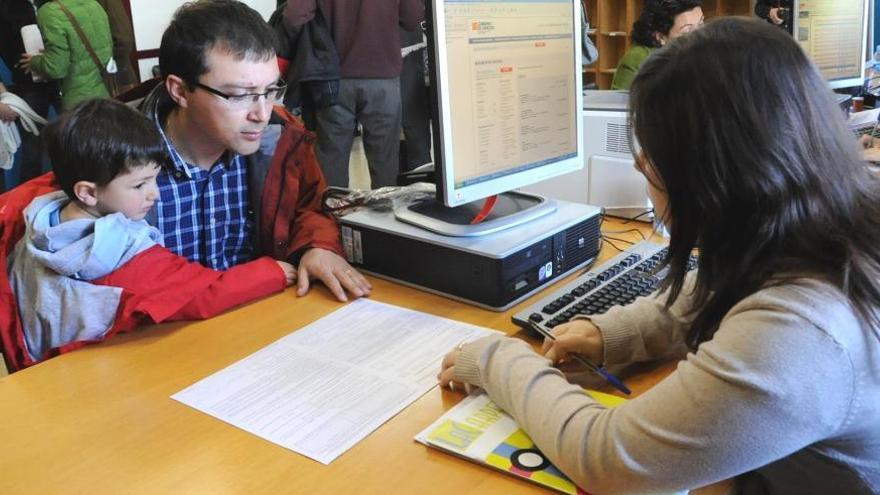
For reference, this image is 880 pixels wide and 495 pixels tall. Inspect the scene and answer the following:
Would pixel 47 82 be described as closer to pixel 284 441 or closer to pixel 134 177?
pixel 134 177

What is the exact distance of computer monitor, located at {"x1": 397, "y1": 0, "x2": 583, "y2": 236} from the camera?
1238mm

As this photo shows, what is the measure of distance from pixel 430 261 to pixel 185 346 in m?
0.43

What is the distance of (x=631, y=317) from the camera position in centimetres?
107

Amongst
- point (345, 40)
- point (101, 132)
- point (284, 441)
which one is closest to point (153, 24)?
point (345, 40)

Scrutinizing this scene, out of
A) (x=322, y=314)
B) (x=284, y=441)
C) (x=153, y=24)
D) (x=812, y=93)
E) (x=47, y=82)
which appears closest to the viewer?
(x=812, y=93)

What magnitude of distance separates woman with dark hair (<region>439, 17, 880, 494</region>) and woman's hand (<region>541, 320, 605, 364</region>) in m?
0.21

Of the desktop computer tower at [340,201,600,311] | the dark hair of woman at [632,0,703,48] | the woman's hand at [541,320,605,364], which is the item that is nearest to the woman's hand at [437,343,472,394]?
the woman's hand at [541,320,605,364]

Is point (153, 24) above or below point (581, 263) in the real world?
above

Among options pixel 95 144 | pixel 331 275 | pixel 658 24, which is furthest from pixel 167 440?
pixel 658 24

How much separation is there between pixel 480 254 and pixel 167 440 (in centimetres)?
57

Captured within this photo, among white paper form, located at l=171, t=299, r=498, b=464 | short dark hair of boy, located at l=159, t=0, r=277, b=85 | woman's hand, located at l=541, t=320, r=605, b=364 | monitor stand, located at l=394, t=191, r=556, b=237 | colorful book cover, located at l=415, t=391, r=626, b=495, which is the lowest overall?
colorful book cover, located at l=415, t=391, r=626, b=495

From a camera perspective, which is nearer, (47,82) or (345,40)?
(345,40)

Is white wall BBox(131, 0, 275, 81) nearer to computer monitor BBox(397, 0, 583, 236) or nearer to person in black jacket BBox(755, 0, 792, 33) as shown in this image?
person in black jacket BBox(755, 0, 792, 33)

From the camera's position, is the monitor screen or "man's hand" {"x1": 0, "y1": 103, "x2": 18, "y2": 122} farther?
"man's hand" {"x1": 0, "y1": 103, "x2": 18, "y2": 122}
